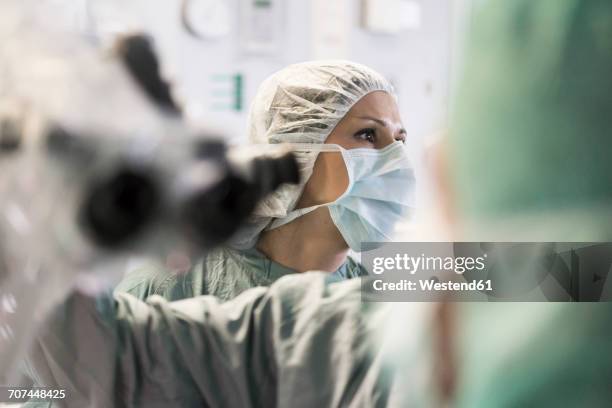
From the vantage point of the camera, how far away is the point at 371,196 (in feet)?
3.59

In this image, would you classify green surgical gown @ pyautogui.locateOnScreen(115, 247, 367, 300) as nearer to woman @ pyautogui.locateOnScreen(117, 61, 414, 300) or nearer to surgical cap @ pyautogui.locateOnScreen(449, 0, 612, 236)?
woman @ pyautogui.locateOnScreen(117, 61, 414, 300)

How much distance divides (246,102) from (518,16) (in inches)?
15.9

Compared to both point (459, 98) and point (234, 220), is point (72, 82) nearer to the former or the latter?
point (234, 220)

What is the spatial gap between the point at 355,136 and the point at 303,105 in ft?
0.29

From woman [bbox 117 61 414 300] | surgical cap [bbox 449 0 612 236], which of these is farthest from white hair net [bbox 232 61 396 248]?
surgical cap [bbox 449 0 612 236]

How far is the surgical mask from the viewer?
1.08m

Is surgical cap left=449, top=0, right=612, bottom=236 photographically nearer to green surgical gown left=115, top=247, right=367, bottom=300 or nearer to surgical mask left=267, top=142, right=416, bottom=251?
surgical mask left=267, top=142, right=416, bottom=251

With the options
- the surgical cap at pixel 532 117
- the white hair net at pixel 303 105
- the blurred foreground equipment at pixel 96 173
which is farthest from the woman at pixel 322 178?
the blurred foreground equipment at pixel 96 173

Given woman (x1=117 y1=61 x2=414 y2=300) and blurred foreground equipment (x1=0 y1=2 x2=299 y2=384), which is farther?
woman (x1=117 y1=61 x2=414 y2=300)

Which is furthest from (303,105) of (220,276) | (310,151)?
(220,276)

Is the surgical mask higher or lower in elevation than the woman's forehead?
lower

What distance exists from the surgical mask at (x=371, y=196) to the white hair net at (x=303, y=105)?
19 mm

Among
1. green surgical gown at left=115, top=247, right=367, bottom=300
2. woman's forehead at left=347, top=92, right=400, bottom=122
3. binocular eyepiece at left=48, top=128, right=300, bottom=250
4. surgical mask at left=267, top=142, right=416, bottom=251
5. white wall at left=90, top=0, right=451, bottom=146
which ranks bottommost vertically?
green surgical gown at left=115, top=247, right=367, bottom=300

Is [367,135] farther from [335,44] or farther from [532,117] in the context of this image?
[532,117]
